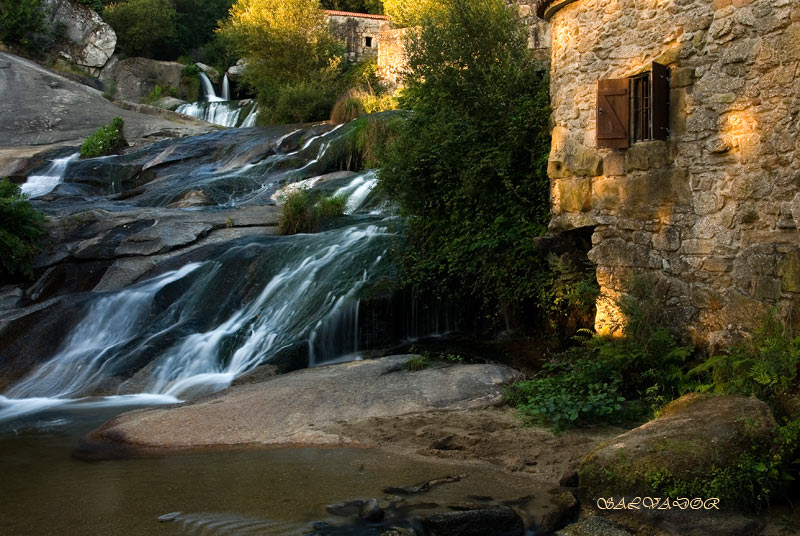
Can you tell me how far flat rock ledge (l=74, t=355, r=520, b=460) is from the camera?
6.50 metres

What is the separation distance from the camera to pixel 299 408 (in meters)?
7.22

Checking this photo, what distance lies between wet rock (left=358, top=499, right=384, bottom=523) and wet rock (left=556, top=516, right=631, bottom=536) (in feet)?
3.50

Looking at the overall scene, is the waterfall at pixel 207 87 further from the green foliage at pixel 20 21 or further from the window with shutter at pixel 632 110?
the window with shutter at pixel 632 110

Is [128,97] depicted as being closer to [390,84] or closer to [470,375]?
[390,84]

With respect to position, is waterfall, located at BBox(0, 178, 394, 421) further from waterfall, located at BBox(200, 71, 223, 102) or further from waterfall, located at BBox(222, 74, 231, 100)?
waterfall, located at BBox(222, 74, 231, 100)

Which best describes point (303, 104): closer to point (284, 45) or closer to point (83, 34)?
point (284, 45)

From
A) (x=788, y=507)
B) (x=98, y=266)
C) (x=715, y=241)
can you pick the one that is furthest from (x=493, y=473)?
(x=98, y=266)

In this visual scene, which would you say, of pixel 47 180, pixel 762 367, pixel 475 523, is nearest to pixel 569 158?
pixel 762 367

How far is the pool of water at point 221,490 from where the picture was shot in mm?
4602

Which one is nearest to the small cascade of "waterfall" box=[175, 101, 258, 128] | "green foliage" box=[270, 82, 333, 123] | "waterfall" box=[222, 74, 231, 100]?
"green foliage" box=[270, 82, 333, 123]

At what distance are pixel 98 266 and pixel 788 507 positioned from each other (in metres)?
10.9

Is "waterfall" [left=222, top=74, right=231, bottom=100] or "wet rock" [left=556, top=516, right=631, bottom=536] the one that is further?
"waterfall" [left=222, top=74, right=231, bottom=100]

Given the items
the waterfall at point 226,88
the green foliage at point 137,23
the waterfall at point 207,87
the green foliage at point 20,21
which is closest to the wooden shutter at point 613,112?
the waterfall at point 207,87

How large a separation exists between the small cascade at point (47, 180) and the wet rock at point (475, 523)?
16.2 m
